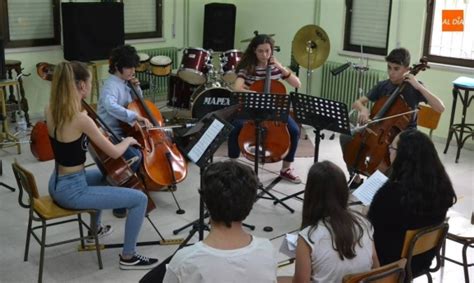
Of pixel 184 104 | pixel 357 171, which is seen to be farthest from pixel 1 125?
pixel 357 171

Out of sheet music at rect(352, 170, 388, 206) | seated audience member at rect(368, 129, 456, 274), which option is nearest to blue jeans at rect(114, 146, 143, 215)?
sheet music at rect(352, 170, 388, 206)

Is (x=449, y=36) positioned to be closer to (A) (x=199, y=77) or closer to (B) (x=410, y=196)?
(A) (x=199, y=77)

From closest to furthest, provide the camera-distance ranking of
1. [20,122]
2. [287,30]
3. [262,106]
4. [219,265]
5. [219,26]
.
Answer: [219,265] < [262,106] < [20,122] < [287,30] < [219,26]

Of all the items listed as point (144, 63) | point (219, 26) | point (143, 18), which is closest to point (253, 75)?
point (144, 63)

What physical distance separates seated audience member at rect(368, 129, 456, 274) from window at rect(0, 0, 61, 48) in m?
5.79

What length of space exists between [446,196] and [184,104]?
4681 mm

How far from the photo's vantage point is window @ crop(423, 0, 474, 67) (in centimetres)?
675

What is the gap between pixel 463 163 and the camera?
6.24 m

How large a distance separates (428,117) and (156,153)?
2.49 metres

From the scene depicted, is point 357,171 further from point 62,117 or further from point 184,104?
point 184,104

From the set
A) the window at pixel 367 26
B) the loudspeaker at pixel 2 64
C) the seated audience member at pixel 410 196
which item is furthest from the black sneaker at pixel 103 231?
the window at pixel 367 26

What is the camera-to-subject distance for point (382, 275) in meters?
2.26

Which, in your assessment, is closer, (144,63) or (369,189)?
(369,189)

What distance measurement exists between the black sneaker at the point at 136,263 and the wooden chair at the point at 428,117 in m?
2.83
